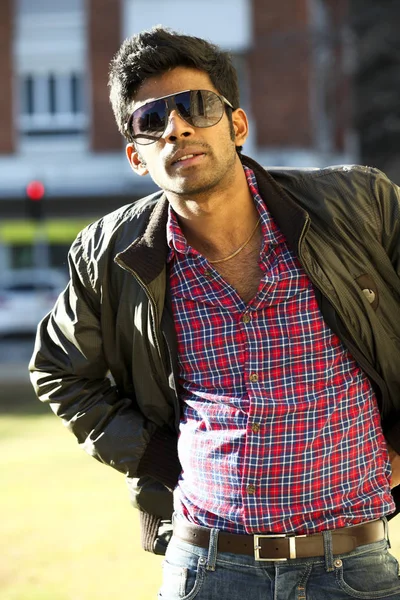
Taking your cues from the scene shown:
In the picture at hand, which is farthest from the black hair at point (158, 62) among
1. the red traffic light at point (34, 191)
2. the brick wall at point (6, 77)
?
the brick wall at point (6, 77)

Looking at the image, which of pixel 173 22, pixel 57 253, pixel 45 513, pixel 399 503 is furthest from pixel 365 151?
pixel 399 503

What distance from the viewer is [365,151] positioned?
27203mm

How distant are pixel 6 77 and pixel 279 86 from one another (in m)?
7.36

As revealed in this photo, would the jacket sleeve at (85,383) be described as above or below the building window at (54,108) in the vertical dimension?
above

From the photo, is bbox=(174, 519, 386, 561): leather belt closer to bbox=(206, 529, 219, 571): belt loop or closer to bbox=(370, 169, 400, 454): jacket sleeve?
bbox=(206, 529, 219, 571): belt loop

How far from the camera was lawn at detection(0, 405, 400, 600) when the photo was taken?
579 cm

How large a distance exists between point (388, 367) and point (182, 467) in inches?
26.2

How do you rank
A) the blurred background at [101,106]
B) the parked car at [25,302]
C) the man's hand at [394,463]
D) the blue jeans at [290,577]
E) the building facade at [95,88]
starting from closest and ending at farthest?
the blue jeans at [290,577]
the man's hand at [394,463]
the parked car at [25,302]
the blurred background at [101,106]
the building facade at [95,88]

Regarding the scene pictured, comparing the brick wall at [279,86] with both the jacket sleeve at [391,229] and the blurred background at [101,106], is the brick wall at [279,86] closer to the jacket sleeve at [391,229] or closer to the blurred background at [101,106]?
the blurred background at [101,106]

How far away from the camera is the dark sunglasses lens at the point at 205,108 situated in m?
2.99

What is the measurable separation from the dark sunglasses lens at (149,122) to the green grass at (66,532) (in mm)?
3265

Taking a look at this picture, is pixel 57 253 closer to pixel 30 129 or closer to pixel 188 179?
pixel 30 129

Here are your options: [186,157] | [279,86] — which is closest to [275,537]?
[186,157]

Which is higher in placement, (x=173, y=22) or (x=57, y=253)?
(x=173, y=22)
